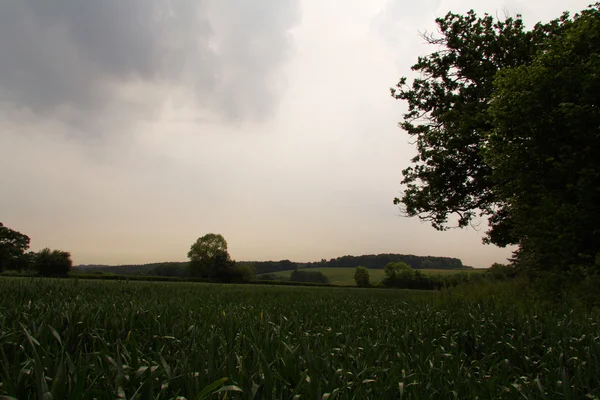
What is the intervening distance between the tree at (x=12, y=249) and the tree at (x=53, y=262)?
8.89m

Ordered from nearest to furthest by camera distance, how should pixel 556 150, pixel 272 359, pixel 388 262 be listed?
pixel 272 359 → pixel 556 150 → pixel 388 262

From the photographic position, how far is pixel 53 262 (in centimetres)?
5250

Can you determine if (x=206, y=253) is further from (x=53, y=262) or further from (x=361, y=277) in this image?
(x=361, y=277)

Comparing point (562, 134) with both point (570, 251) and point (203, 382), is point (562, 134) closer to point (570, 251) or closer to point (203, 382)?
point (570, 251)

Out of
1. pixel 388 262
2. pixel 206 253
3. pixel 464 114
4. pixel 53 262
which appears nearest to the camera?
pixel 464 114

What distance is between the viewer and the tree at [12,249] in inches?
2287

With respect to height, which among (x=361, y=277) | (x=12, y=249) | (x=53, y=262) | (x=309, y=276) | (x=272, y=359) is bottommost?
(x=361, y=277)

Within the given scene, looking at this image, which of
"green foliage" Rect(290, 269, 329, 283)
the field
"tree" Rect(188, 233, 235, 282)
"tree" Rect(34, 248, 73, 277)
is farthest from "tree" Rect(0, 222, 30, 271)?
the field

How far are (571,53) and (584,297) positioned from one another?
1094 cm

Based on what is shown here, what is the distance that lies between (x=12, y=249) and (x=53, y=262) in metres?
14.8

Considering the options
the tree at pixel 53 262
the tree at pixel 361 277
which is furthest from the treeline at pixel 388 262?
the tree at pixel 53 262

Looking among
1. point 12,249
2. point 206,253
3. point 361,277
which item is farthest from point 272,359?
point 361,277

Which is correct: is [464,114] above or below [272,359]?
above

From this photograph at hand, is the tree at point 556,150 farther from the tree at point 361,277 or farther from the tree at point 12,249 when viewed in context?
the tree at point 361,277
